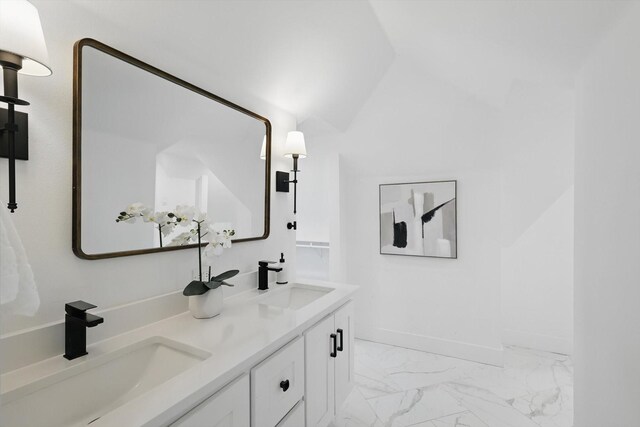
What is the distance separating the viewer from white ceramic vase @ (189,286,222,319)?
55.1 inches

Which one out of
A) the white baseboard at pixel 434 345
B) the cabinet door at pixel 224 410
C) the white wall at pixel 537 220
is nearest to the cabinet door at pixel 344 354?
the cabinet door at pixel 224 410

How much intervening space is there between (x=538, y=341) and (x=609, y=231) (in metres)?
2.40

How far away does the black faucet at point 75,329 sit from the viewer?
3.31 feet

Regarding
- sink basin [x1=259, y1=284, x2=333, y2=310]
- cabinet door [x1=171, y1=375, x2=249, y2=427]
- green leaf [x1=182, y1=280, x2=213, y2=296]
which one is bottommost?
cabinet door [x1=171, y1=375, x2=249, y2=427]

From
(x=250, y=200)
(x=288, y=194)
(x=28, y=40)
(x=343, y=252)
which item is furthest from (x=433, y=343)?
(x=28, y=40)

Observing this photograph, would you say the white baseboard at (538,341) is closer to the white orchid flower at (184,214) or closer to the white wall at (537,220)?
the white wall at (537,220)

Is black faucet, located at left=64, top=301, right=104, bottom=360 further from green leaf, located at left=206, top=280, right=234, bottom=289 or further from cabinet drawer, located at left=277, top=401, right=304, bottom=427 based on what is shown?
cabinet drawer, located at left=277, top=401, right=304, bottom=427

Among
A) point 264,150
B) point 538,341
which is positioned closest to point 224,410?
point 264,150

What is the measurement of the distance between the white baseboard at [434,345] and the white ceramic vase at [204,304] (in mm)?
2264

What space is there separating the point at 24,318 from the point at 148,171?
654 mm

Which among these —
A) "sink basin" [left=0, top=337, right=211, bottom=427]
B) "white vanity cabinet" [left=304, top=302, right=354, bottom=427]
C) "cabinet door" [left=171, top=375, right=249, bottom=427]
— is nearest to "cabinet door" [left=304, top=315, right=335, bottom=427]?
"white vanity cabinet" [left=304, top=302, right=354, bottom=427]

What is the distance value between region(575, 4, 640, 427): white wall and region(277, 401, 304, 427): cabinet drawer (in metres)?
1.18

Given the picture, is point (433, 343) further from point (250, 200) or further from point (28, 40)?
point (28, 40)

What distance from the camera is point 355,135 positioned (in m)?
3.09
